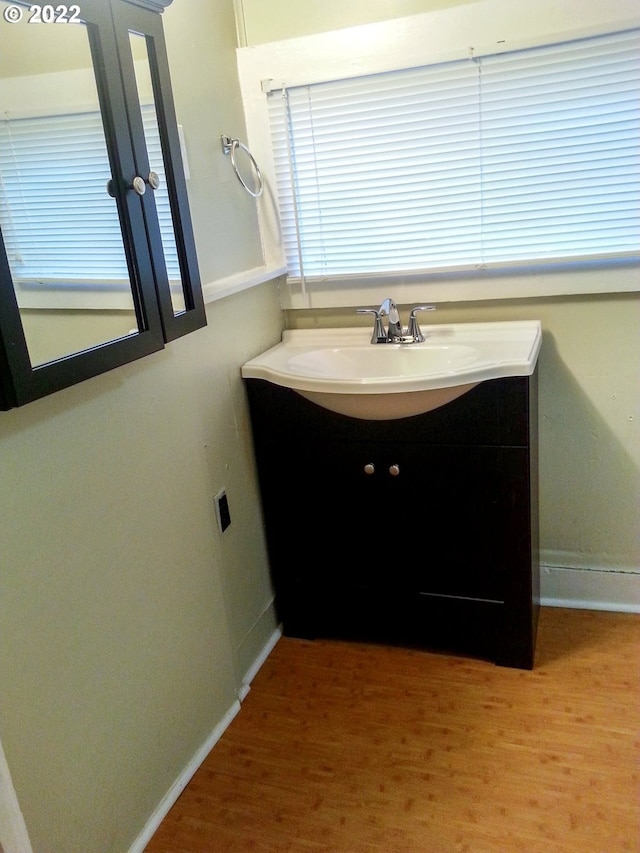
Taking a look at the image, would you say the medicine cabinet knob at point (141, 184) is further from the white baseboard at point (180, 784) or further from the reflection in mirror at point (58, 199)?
the white baseboard at point (180, 784)

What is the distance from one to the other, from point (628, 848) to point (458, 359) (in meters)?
1.15

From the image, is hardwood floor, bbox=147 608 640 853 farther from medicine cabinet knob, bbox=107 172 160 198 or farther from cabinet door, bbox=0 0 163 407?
medicine cabinet knob, bbox=107 172 160 198

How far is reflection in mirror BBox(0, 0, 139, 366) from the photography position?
3.67ft

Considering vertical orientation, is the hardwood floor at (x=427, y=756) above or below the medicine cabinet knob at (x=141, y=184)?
below

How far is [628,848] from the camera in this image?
53.0 inches

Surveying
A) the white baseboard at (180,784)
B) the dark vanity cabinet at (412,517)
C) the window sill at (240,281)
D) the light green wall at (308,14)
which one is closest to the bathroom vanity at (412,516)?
the dark vanity cabinet at (412,517)

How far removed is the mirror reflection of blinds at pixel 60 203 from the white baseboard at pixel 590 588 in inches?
61.7

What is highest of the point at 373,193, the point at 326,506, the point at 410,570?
the point at 373,193

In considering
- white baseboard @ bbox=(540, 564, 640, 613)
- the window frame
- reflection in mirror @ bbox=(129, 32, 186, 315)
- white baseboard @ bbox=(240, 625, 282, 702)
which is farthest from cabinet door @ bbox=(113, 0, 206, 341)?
white baseboard @ bbox=(540, 564, 640, 613)

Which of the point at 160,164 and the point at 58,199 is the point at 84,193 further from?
the point at 160,164

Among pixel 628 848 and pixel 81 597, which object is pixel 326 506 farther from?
pixel 628 848

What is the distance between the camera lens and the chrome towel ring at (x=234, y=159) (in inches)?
72.9

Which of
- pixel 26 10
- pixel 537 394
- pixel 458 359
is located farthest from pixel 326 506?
pixel 26 10

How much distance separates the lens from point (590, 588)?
211cm
